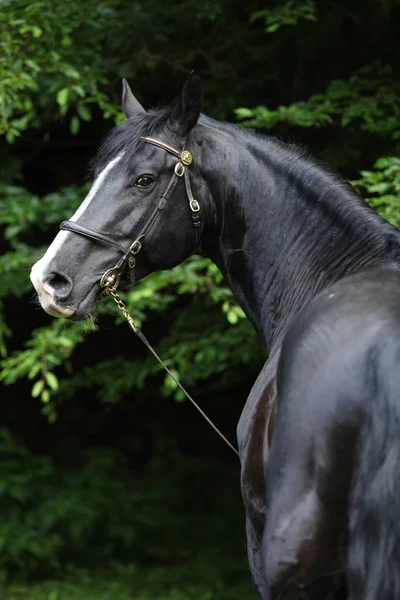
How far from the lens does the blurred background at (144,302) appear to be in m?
4.84

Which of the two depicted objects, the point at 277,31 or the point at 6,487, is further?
the point at 6,487

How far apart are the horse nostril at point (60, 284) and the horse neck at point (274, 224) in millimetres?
540

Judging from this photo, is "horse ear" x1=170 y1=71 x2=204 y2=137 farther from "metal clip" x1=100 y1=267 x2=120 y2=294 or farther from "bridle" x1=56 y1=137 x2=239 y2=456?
"metal clip" x1=100 y1=267 x2=120 y2=294

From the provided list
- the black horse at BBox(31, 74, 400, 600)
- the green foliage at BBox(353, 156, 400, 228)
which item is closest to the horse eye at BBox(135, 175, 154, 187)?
the black horse at BBox(31, 74, 400, 600)

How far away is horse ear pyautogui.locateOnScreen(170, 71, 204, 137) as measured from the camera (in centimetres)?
274

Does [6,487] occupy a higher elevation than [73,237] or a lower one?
lower

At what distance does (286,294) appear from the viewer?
267 cm

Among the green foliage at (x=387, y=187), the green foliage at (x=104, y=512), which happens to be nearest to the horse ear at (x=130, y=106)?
the green foliage at (x=387, y=187)

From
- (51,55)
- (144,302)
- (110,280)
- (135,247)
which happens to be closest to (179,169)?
(135,247)

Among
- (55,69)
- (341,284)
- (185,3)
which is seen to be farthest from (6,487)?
(341,284)

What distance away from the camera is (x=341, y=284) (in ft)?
6.86

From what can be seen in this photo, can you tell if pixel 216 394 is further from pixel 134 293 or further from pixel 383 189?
pixel 383 189

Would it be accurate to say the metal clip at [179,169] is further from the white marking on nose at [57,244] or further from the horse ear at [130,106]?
the horse ear at [130,106]

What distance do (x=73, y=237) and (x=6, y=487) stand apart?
4.18 metres
